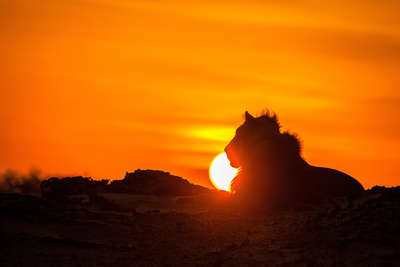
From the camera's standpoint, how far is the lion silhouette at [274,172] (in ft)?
49.6

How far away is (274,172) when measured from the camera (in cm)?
1595

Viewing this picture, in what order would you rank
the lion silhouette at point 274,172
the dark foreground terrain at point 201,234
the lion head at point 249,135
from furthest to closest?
1. the lion head at point 249,135
2. the lion silhouette at point 274,172
3. the dark foreground terrain at point 201,234

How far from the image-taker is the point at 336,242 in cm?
1114

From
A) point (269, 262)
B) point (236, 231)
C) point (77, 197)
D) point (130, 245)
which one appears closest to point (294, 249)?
point (269, 262)

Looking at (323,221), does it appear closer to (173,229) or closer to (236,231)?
(236,231)

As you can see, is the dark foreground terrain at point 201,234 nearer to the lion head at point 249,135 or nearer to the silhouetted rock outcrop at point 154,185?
the lion head at point 249,135

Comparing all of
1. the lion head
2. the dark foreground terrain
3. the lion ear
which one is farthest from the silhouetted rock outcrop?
the dark foreground terrain

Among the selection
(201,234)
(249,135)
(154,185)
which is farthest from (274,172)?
(154,185)

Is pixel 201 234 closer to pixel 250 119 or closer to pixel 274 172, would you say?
pixel 274 172

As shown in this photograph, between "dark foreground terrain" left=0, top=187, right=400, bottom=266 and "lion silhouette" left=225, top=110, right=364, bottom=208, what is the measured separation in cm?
102

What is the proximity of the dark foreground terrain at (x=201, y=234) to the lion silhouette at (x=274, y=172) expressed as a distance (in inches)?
40.3

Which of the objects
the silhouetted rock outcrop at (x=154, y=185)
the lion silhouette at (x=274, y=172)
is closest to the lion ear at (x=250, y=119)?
the lion silhouette at (x=274, y=172)

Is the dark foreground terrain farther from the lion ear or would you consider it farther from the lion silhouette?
the lion ear

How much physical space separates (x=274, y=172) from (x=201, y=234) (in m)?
3.31
